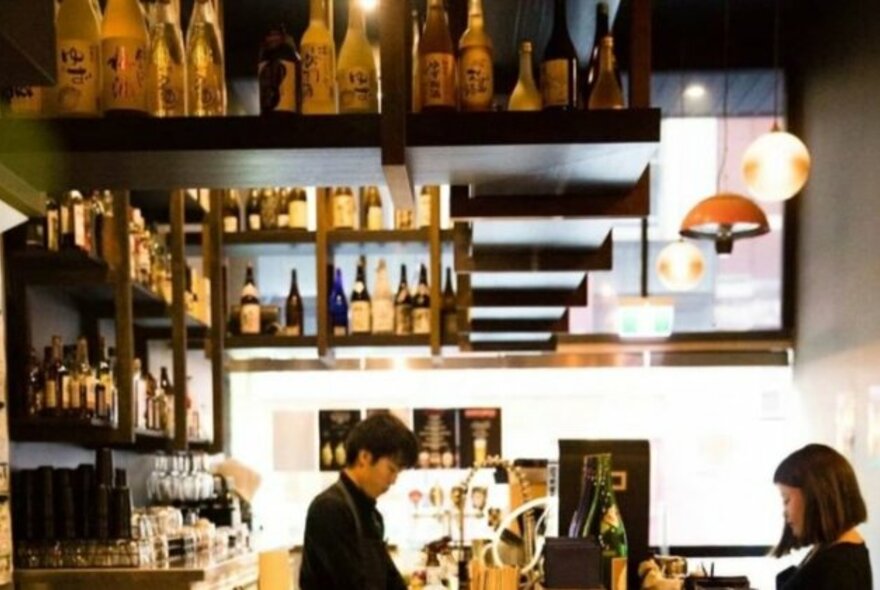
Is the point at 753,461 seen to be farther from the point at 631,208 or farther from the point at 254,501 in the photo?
the point at 631,208

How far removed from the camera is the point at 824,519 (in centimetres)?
333

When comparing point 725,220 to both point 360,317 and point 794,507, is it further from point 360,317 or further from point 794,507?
point 360,317

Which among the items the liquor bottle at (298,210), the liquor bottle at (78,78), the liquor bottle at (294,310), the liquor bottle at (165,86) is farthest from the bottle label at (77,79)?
the liquor bottle at (294,310)

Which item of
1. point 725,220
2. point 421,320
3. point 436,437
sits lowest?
point 436,437

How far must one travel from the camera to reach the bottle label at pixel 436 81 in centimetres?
198

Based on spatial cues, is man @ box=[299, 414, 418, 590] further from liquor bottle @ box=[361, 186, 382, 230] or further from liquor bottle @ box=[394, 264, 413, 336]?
liquor bottle @ box=[361, 186, 382, 230]

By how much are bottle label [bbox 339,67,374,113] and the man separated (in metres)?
1.62

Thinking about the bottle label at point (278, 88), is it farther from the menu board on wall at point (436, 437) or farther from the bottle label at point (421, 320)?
the menu board on wall at point (436, 437)

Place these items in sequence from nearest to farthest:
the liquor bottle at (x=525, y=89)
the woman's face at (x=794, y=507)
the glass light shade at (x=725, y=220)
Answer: the liquor bottle at (x=525, y=89), the woman's face at (x=794, y=507), the glass light shade at (x=725, y=220)

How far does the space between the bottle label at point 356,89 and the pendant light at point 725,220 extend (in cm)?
307

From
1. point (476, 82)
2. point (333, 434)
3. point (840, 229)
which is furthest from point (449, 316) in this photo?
point (476, 82)

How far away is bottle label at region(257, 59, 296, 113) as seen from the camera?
6.45ft

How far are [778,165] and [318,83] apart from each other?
2977 millimetres

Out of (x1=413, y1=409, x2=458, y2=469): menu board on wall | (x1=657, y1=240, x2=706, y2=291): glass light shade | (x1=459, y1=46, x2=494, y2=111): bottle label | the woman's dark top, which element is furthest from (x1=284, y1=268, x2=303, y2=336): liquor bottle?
(x1=459, y1=46, x2=494, y2=111): bottle label
